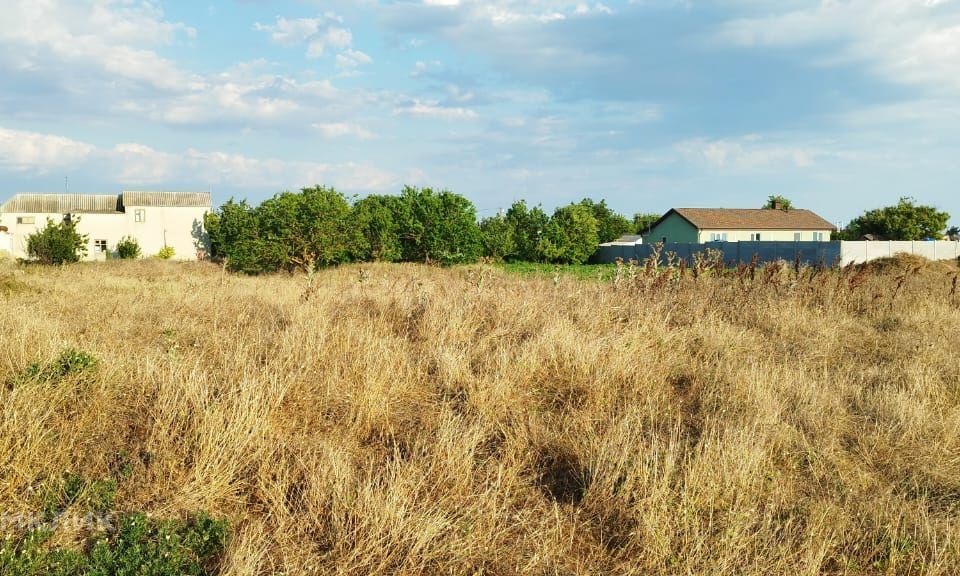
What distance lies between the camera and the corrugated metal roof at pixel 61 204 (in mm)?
56500

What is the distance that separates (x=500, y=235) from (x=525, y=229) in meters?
3.72

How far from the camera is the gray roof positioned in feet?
185

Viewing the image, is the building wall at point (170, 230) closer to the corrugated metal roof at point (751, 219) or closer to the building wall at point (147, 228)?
the building wall at point (147, 228)

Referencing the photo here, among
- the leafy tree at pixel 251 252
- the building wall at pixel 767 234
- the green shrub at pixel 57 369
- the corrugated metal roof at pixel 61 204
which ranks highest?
the corrugated metal roof at pixel 61 204

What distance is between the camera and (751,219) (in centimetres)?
5950

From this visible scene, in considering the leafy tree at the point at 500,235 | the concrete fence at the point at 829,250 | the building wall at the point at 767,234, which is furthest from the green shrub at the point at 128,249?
the building wall at the point at 767,234

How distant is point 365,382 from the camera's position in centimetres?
505

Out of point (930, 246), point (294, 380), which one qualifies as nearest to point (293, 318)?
point (294, 380)

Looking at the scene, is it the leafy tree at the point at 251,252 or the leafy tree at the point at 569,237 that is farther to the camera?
the leafy tree at the point at 569,237

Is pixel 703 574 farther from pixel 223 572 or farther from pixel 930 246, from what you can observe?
pixel 930 246

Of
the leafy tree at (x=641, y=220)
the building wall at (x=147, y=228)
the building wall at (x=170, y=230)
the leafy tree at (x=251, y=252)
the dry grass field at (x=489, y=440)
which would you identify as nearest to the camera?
the dry grass field at (x=489, y=440)

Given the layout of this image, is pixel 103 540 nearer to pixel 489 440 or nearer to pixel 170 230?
pixel 489 440

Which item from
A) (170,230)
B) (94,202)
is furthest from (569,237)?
(94,202)

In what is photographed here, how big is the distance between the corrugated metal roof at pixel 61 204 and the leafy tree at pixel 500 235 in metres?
33.9
